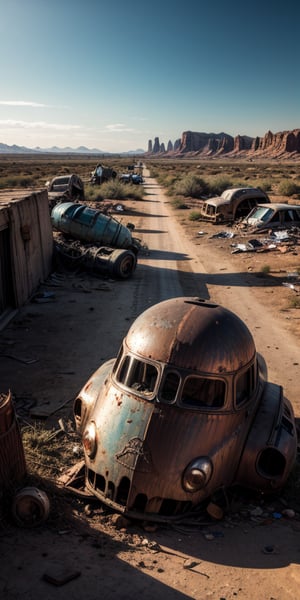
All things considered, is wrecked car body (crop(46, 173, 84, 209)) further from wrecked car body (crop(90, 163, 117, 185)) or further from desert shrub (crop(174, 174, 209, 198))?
desert shrub (crop(174, 174, 209, 198))

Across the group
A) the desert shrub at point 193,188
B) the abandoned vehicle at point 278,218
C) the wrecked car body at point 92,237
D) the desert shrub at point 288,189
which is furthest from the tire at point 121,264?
the desert shrub at point 193,188

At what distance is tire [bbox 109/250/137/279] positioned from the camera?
56.1 ft

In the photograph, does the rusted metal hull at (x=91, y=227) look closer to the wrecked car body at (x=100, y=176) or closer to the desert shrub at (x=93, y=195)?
the desert shrub at (x=93, y=195)

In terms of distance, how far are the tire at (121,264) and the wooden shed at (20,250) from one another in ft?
8.11

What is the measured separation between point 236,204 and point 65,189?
10.8 meters

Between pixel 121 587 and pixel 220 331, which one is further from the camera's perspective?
pixel 220 331

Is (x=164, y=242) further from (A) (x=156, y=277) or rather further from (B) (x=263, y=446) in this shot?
(B) (x=263, y=446)

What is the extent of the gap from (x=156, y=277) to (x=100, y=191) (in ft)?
78.7

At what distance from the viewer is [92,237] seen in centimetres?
1867

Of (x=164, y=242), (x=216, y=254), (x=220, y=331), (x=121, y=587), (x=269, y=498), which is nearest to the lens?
(x=121, y=587)

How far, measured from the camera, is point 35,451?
6945 mm

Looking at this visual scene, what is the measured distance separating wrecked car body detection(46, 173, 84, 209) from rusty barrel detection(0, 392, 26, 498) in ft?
72.4

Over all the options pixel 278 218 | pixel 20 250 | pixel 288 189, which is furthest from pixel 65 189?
pixel 288 189

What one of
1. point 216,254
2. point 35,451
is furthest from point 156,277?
point 35,451
